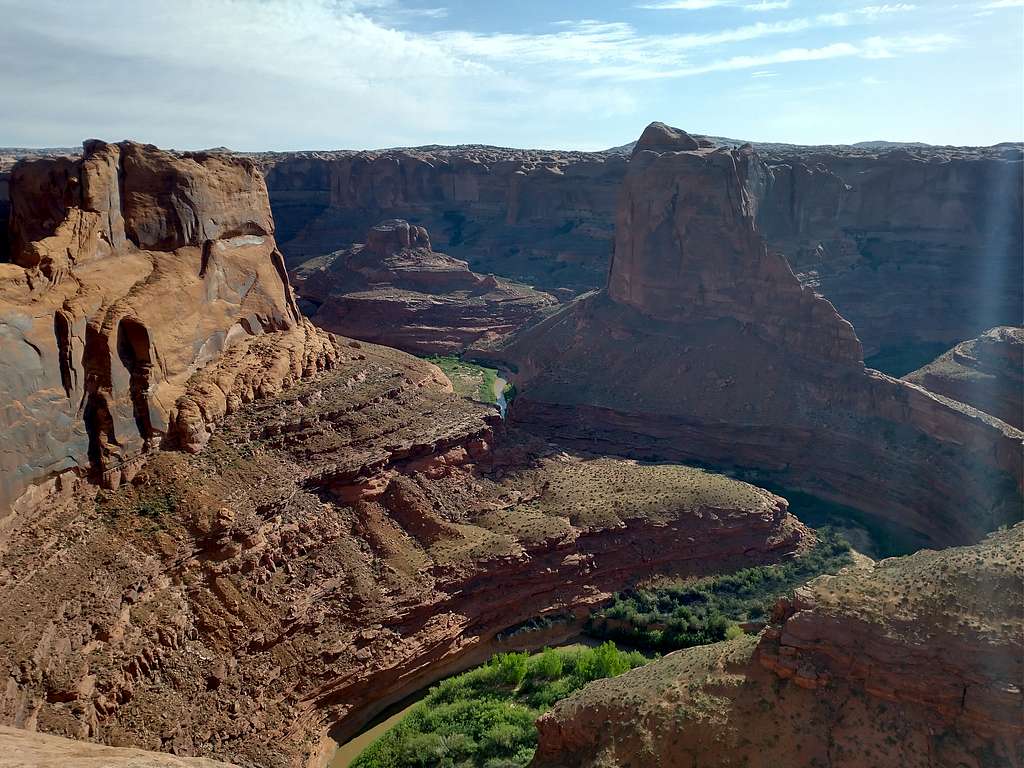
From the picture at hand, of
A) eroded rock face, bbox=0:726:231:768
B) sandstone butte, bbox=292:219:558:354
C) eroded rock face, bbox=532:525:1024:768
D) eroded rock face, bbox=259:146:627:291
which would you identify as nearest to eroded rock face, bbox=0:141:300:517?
eroded rock face, bbox=0:726:231:768

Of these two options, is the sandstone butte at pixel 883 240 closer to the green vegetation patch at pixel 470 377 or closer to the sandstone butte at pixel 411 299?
the sandstone butte at pixel 411 299

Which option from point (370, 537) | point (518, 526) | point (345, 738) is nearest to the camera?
point (345, 738)

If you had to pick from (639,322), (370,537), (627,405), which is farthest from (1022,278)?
(370,537)

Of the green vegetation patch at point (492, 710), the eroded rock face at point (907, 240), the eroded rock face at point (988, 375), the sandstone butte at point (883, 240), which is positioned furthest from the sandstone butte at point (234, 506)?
the eroded rock face at point (907, 240)

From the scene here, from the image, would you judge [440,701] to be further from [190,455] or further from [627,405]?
[627,405]

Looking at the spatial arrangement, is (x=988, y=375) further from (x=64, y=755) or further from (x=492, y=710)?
(x=64, y=755)

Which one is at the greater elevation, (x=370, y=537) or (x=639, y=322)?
(x=639, y=322)
